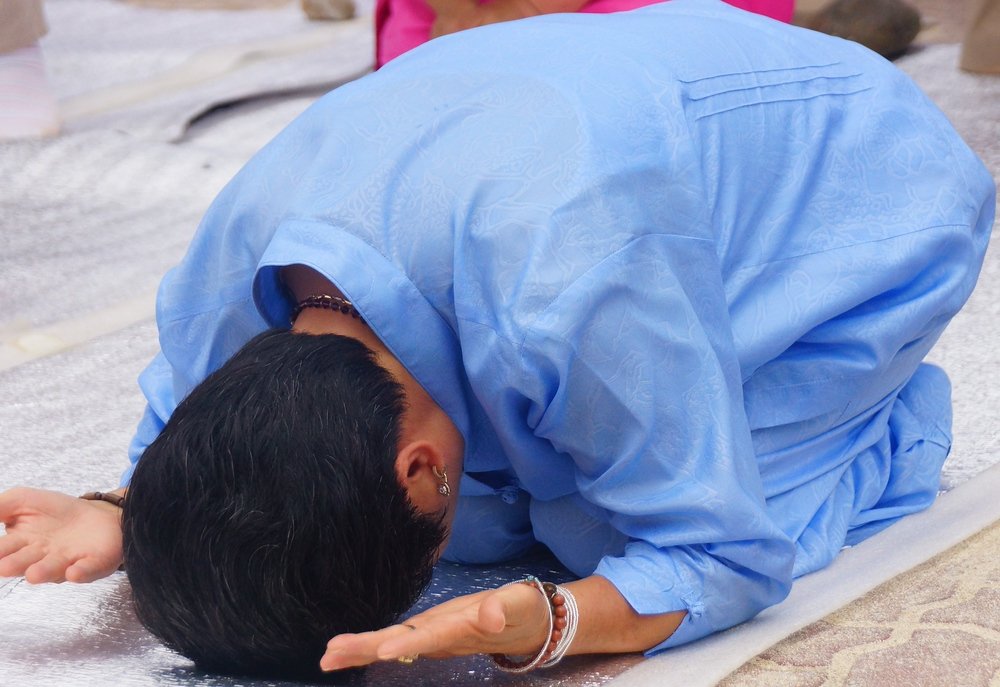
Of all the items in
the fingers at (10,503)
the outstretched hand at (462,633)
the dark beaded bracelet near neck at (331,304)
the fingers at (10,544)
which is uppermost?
the dark beaded bracelet near neck at (331,304)

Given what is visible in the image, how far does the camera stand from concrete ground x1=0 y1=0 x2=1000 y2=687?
1078 millimetres

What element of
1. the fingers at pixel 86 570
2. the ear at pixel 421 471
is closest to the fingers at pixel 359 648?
the ear at pixel 421 471

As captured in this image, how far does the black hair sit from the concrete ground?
0.13 meters

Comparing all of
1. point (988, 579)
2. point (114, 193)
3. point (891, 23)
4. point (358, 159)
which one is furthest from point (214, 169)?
point (988, 579)

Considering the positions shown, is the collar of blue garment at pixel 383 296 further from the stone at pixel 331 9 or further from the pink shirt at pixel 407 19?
the stone at pixel 331 9

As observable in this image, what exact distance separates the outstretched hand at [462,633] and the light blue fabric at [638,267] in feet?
0.33

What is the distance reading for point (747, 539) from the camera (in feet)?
3.43

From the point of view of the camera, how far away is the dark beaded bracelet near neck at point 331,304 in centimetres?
103

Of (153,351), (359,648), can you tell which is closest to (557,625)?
(359,648)

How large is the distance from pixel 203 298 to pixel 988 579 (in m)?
0.75

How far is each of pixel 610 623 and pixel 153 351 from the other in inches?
46.6

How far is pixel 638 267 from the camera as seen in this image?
38.6 inches

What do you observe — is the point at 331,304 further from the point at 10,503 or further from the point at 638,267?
the point at 10,503

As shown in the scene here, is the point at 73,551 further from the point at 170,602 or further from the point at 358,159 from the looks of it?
the point at 358,159
